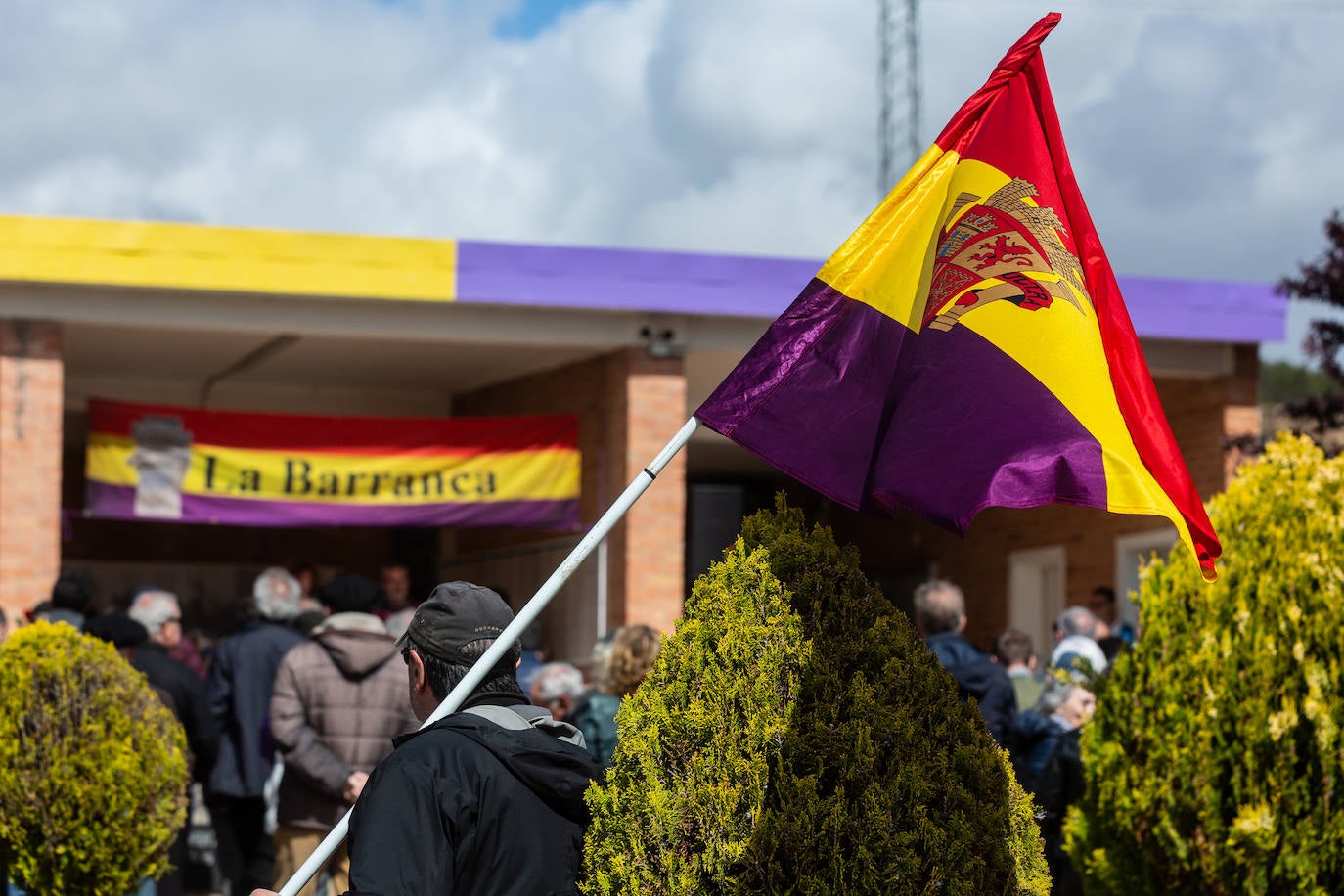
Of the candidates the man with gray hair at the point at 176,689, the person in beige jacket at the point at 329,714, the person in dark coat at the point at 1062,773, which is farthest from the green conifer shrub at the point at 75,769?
the person in dark coat at the point at 1062,773

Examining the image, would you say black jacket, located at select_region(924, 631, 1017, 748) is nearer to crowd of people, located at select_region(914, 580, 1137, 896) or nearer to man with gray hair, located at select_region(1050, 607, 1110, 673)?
crowd of people, located at select_region(914, 580, 1137, 896)

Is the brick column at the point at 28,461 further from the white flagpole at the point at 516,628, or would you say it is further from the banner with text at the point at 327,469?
the white flagpole at the point at 516,628

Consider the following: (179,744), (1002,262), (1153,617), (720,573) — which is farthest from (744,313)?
(720,573)

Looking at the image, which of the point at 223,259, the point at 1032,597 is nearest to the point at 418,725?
the point at 223,259

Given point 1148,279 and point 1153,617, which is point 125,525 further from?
point 1153,617

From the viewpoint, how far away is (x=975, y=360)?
13.6ft

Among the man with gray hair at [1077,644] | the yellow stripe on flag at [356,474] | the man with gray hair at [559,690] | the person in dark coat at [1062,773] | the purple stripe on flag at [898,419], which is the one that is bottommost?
the person in dark coat at [1062,773]

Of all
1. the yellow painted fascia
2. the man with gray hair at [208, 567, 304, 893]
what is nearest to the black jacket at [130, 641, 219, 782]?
the man with gray hair at [208, 567, 304, 893]

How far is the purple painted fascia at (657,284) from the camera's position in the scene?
47.1 feet

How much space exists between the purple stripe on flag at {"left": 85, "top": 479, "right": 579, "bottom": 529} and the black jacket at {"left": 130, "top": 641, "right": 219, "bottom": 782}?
591 centimetres

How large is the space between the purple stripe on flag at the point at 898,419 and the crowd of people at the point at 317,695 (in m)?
0.75

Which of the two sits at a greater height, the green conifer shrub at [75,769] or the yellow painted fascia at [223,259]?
the yellow painted fascia at [223,259]

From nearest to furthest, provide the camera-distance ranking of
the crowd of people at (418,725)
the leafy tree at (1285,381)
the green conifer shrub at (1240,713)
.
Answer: the crowd of people at (418,725) < the green conifer shrub at (1240,713) < the leafy tree at (1285,381)

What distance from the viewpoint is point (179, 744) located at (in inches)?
284
